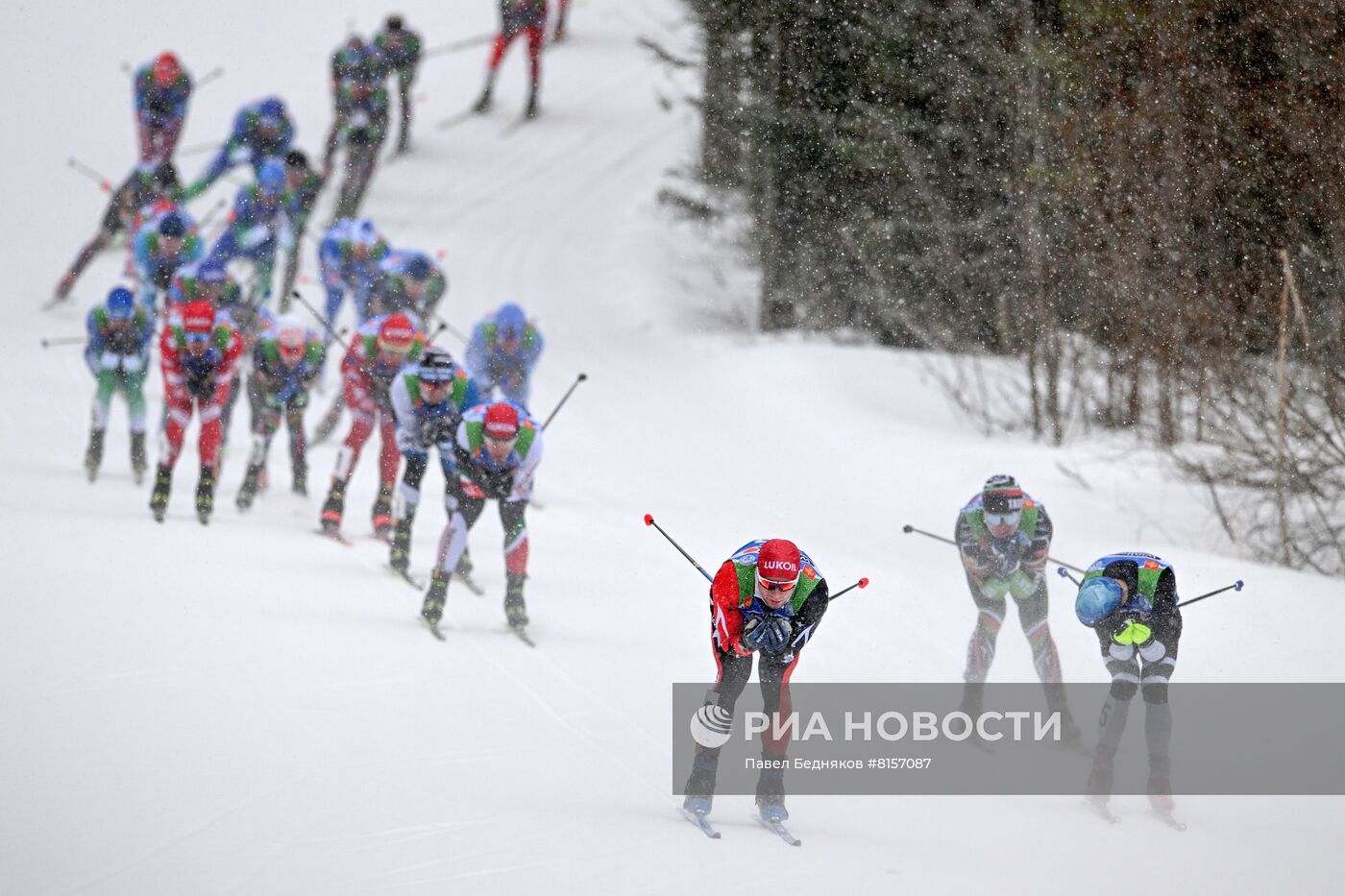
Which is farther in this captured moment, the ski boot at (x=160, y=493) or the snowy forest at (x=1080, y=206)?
the snowy forest at (x=1080, y=206)

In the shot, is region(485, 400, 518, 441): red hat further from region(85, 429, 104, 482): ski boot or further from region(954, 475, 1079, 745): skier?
region(85, 429, 104, 482): ski boot

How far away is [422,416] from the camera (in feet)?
41.2

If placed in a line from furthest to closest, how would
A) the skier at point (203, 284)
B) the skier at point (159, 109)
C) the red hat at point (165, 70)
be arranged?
the red hat at point (165, 70) < the skier at point (159, 109) < the skier at point (203, 284)

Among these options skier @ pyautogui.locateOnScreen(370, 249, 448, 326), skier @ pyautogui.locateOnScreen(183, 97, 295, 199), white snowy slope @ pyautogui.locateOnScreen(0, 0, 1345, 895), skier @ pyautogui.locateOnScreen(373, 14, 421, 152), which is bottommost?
white snowy slope @ pyautogui.locateOnScreen(0, 0, 1345, 895)

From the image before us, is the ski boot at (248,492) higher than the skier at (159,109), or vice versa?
the skier at (159,109)

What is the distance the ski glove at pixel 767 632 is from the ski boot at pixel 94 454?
8716 millimetres

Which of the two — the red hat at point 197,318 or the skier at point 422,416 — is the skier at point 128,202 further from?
the skier at point 422,416

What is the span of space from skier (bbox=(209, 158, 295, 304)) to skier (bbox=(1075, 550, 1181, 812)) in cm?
1178

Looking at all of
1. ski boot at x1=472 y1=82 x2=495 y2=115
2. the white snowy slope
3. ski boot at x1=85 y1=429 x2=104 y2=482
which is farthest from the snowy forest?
ski boot at x1=85 y1=429 x2=104 y2=482

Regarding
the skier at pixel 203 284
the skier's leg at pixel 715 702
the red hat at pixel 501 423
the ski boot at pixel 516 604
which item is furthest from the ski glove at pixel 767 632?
the skier at pixel 203 284

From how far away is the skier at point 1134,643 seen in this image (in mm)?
9312

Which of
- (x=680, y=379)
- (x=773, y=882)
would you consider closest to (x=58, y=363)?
(x=680, y=379)

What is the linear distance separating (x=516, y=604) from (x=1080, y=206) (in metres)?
9.09

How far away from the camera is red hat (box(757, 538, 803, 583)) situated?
8211mm
